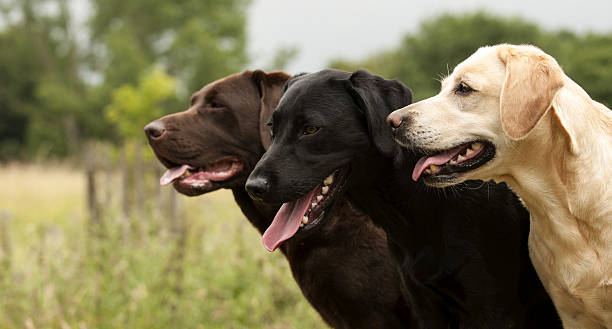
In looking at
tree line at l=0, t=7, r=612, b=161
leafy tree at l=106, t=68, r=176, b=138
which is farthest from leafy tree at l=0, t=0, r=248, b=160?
leafy tree at l=106, t=68, r=176, b=138

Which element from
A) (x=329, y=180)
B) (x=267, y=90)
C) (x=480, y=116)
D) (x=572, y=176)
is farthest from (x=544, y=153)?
(x=267, y=90)

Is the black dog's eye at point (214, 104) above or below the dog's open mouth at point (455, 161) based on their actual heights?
below

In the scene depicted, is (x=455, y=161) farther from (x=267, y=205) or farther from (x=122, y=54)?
(x=122, y=54)

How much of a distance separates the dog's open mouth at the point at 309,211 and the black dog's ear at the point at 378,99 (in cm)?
24

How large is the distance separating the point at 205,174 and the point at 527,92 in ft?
6.24

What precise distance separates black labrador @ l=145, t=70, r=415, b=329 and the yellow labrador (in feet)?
2.56

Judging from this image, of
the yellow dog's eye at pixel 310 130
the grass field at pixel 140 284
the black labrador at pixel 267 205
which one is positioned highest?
the yellow dog's eye at pixel 310 130

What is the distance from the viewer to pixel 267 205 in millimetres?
3723

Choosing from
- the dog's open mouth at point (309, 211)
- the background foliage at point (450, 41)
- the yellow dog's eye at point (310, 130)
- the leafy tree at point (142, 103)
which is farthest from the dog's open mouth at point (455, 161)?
the background foliage at point (450, 41)

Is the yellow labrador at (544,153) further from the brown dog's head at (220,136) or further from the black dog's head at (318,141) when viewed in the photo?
the brown dog's head at (220,136)

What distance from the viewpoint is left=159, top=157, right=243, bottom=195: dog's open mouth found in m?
3.76

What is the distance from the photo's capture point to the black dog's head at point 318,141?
2.98 m

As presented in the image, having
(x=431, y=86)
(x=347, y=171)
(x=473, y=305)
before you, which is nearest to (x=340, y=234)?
(x=347, y=171)

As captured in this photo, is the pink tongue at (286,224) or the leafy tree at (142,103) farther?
the leafy tree at (142,103)
